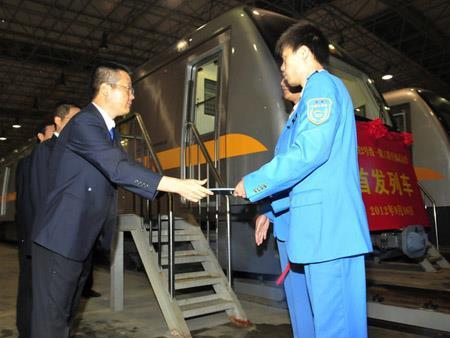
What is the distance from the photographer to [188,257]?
403 centimetres

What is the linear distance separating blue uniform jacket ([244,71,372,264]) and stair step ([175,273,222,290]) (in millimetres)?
2143

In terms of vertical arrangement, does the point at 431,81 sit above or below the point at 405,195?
above

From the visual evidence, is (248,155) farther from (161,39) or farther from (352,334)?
(161,39)

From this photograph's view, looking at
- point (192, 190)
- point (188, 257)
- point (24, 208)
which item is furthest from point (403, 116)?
point (24, 208)

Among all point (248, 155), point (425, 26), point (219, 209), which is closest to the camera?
point (248, 155)

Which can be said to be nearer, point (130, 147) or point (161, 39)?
point (130, 147)

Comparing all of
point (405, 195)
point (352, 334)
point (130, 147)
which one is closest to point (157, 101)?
point (130, 147)

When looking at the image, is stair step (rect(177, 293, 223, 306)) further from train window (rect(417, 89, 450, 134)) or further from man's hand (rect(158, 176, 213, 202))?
train window (rect(417, 89, 450, 134))

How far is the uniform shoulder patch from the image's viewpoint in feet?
5.38

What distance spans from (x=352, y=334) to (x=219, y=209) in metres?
2.86

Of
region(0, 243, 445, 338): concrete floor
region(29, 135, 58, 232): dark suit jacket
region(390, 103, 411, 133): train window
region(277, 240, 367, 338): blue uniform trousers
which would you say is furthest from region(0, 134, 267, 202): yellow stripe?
region(390, 103, 411, 133): train window

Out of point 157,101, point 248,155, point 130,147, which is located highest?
point 157,101

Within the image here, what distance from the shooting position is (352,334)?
1652 millimetres

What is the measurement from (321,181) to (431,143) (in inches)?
215
